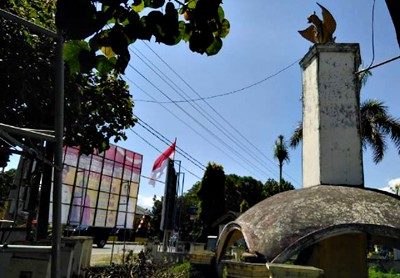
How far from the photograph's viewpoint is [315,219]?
7.58m

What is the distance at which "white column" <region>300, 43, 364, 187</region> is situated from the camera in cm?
988

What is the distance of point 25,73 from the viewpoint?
7797mm

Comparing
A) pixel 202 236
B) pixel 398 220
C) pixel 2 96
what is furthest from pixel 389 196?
pixel 202 236

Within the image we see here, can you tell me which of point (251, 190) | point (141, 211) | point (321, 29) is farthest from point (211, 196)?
point (141, 211)

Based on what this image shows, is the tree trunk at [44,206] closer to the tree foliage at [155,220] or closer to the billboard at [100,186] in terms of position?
the billboard at [100,186]

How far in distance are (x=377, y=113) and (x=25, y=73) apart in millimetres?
21128

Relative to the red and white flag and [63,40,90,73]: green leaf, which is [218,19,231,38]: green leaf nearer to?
[63,40,90,73]: green leaf

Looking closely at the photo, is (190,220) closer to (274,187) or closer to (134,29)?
(274,187)

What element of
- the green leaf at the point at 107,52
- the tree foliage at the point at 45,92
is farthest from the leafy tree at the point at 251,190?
the green leaf at the point at 107,52

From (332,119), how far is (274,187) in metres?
43.2

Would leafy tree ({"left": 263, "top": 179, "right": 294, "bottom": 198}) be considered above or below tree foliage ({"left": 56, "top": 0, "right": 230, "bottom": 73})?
above

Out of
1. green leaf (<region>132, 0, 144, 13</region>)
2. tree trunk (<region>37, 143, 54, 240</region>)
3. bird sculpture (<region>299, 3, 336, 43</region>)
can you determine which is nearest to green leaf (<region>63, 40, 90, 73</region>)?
green leaf (<region>132, 0, 144, 13</region>)

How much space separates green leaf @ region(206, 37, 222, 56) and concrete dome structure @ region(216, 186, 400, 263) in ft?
15.2

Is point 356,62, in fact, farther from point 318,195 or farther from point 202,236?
Answer: point 202,236
